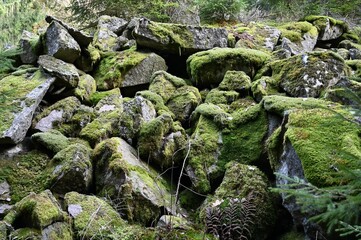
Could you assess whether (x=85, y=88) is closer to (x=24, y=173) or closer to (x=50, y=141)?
(x=50, y=141)

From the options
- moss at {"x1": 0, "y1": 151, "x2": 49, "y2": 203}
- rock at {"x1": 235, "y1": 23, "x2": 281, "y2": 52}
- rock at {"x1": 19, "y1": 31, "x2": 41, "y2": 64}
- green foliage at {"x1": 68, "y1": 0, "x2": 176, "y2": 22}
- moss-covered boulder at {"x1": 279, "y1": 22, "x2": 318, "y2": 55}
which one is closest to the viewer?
moss at {"x1": 0, "y1": 151, "x2": 49, "y2": 203}

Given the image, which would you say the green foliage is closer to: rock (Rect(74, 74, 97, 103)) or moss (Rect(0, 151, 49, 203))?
rock (Rect(74, 74, 97, 103))

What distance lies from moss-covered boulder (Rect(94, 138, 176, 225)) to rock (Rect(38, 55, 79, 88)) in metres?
1.93

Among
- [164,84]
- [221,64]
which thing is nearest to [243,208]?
[164,84]

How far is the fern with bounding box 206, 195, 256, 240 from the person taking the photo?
360 centimetres

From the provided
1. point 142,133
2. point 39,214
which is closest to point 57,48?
point 142,133

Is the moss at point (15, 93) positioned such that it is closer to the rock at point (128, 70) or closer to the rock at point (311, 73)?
the rock at point (128, 70)

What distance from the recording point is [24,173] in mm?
4715

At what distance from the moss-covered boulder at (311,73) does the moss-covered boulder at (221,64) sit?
2.97ft

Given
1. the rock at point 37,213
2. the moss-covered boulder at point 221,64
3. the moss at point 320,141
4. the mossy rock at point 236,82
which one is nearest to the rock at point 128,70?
the moss-covered boulder at point 221,64

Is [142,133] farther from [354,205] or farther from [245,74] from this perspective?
[354,205]

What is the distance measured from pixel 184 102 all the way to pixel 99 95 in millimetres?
1807

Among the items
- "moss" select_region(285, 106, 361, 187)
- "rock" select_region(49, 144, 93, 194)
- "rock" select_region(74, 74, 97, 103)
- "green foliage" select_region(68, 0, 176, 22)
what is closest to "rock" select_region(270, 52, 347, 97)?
"moss" select_region(285, 106, 361, 187)

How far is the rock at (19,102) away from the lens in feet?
16.0
